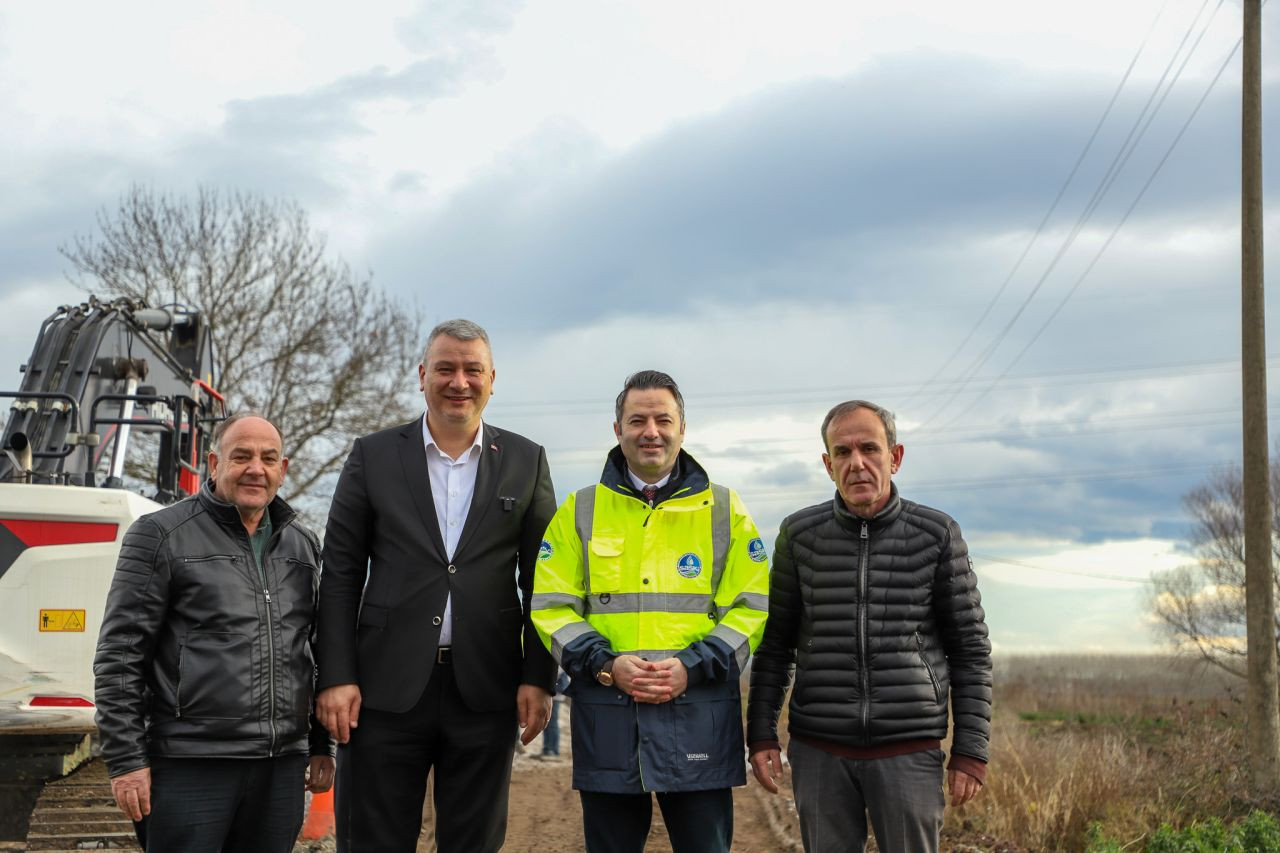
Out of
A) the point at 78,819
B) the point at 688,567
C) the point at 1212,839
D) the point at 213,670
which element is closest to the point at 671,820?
the point at 688,567

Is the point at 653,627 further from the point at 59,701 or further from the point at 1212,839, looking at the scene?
the point at 1212,839

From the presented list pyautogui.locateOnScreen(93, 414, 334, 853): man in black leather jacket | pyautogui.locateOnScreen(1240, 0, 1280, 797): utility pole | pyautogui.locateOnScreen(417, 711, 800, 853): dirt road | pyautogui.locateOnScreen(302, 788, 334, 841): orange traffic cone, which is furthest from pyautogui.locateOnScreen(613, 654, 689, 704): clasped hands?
pyautogui.locateOnScreen(1240, 0, 1280, 797): utility pole

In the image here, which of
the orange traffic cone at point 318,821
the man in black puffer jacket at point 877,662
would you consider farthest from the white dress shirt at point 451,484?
the orange traffic cone at point 318,821

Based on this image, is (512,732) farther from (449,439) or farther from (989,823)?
(989,823)

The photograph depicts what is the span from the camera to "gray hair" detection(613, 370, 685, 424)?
169 inches

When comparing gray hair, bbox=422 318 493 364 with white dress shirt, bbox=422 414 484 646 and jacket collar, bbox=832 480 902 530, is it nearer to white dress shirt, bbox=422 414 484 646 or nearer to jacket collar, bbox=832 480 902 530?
white dress shirt, bbox=422 414 484 646

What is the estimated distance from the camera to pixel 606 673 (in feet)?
13.4

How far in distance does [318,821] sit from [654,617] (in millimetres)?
5233

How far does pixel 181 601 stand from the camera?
13.4ft

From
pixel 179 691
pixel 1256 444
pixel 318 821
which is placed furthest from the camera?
pixel 1256 444

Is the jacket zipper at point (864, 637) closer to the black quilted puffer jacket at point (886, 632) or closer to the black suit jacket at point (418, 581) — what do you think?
the black quilted puffer jacket at point (886, 632)

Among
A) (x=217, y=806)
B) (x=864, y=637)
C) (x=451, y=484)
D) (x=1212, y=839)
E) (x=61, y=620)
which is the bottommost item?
(x=1212, y=839)

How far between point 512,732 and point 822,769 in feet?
3.59

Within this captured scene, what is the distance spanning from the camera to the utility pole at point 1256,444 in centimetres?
1287
